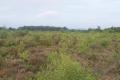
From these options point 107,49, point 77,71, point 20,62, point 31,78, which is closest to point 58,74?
point 77,71

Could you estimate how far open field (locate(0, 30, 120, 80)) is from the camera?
1346cm

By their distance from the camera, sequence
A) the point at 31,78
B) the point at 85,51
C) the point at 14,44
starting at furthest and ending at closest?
the point at 14,44, the point at 85,51, the point at 31,78

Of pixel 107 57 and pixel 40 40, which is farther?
pixel 40 40

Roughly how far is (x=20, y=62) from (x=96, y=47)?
4198 mm

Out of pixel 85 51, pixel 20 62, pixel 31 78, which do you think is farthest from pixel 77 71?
pixel 85 51

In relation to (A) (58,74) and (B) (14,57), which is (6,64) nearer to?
(B) (14,57)

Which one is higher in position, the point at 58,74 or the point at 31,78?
the point at 58,74

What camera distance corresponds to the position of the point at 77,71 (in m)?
8.33

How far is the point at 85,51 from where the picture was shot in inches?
654

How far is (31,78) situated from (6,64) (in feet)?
7.17

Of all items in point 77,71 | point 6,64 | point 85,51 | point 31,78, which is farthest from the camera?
point 85,51

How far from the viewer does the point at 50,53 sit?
14.4m

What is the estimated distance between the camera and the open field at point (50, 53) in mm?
13461

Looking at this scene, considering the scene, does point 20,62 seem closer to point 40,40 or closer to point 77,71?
point 40,40
